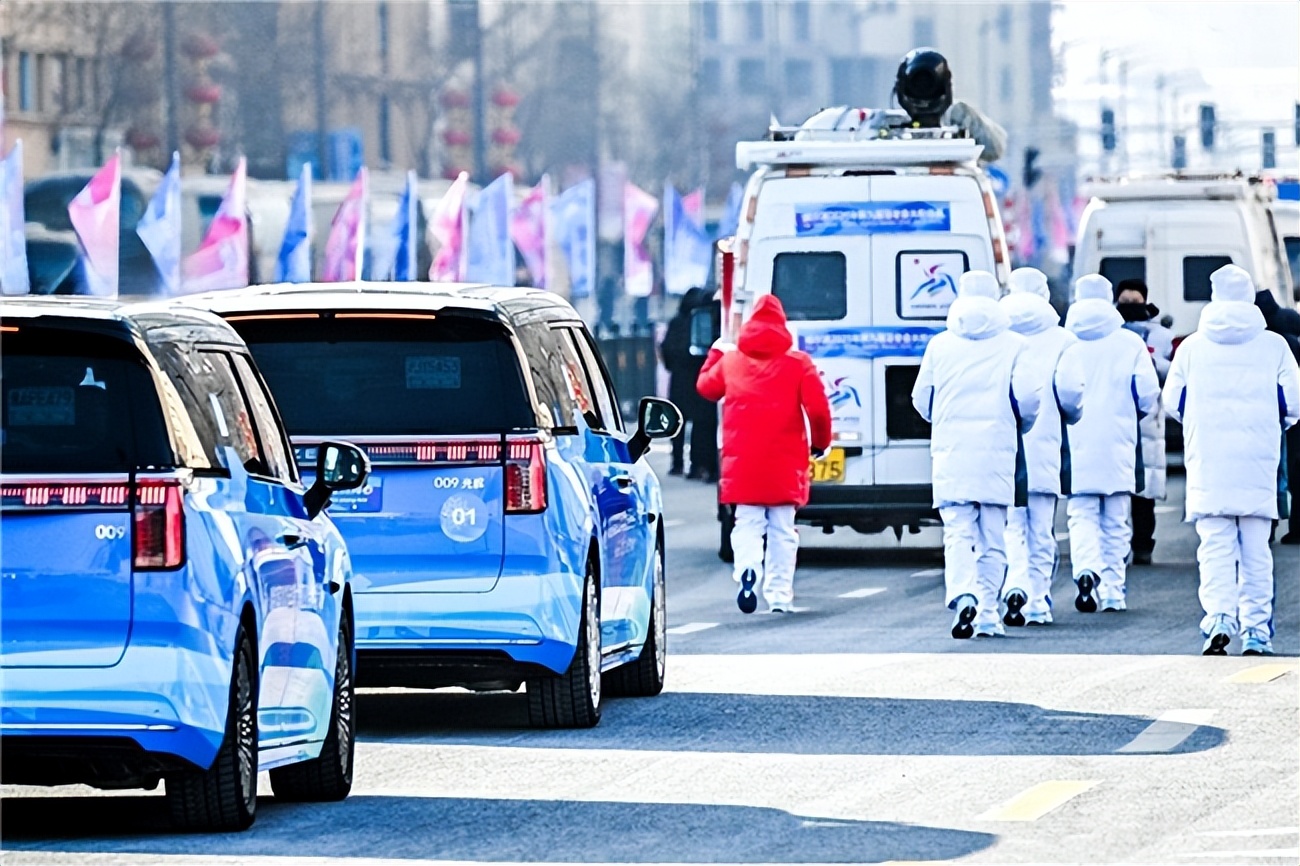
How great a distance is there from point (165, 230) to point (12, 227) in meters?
5.08

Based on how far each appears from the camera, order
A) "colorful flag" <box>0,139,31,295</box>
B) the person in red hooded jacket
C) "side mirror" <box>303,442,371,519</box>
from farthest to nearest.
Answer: "colorful flag" <box>0,139,31,295</box>, the person in red hooded jacket, "side mirror" <box>303,442,371,519</box>

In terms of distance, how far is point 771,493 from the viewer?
19.9 metres

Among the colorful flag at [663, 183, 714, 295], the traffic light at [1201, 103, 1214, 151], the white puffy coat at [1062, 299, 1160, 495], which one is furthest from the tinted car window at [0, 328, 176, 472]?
the traffic light at [1201, 103, 1214, 151]

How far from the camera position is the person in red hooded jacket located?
1981cm

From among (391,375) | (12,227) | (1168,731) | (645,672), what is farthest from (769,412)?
(12,227)

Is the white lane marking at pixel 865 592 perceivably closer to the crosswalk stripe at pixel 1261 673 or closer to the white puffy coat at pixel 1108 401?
the white puffy coat at pixel 1108 401

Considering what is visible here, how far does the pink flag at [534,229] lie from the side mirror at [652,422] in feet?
110

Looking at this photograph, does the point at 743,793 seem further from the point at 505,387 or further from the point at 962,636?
the point at 962,636

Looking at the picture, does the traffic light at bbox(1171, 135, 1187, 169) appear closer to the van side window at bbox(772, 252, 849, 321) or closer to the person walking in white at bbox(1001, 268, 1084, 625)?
the van side window at bbox(772, 252, 849, 321)

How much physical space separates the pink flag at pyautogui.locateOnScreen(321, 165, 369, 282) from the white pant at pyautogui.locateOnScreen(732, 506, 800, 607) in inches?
761

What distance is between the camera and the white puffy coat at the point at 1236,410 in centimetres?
1681

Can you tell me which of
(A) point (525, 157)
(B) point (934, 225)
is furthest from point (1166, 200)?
(A) point (525, 157)

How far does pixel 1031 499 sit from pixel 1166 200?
1500cm

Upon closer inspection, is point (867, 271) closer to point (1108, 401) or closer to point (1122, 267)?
point (1108, 401)
